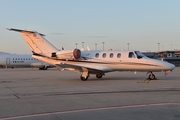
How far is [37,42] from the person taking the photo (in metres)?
23.8

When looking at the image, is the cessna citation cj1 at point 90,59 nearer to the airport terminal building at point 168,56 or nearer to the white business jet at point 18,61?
the white business jet at point 18,61

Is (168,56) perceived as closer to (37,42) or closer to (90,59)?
(90,59)

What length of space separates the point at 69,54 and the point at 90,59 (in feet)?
6.15

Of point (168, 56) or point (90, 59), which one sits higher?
point (168, 56)

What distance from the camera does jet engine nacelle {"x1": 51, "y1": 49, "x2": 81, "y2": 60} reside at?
71.9ft

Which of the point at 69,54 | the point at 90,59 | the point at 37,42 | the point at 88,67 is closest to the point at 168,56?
the point at 90,59

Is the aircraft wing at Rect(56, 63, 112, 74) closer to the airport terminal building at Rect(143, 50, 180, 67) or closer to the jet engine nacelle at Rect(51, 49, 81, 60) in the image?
the jet engine nacelle at Rect(51, 49, 81, 60)

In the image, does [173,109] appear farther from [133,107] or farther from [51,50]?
[51,50]

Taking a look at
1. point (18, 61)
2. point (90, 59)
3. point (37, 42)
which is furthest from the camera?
point (18, 61)

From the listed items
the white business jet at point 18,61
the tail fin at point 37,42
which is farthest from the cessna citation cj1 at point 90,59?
the white business jet at point 18,61

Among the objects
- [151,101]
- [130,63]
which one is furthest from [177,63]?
[151,101]

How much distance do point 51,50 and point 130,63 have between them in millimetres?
7480

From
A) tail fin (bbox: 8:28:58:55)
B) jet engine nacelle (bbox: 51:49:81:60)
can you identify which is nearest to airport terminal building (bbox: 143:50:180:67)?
tail fin (bbox: 8:28:58:55)

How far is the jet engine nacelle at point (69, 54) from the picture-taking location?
863 inches
